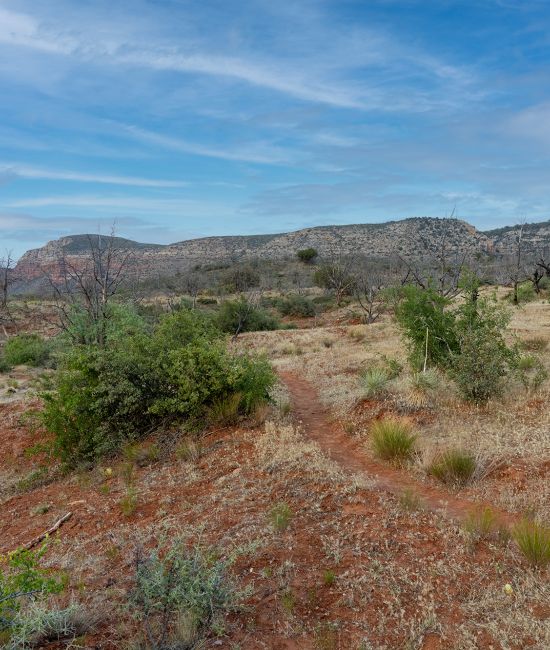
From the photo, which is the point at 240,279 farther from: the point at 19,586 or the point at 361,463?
the point at 19,586

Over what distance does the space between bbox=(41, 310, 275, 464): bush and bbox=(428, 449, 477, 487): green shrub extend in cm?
360

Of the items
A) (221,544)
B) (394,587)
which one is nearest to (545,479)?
(394,587)

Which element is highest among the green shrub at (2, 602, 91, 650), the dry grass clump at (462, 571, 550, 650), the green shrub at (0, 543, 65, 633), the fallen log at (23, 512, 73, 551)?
the green shrub at (0, 543, 65, 633)

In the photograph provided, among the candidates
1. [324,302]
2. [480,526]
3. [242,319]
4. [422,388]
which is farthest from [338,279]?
[480,526]

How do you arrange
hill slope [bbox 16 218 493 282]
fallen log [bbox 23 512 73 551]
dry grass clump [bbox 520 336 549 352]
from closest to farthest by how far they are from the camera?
fallen log [bbox 23 512 73 551] < dry grass clump [bbox 520 336 549 352] < hill slope [bbox 16 218 493 282]

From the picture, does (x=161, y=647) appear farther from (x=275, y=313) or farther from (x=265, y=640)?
(x=275, y=313)

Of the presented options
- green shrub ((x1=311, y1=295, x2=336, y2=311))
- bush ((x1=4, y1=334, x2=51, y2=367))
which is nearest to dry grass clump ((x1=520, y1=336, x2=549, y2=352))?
bush ((x1=4, y1=334, x2=51, y2=367))

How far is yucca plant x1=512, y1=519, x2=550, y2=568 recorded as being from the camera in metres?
4.49

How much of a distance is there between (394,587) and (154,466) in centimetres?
441

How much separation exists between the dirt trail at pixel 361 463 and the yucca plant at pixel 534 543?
2.26 ft

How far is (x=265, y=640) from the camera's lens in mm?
3922

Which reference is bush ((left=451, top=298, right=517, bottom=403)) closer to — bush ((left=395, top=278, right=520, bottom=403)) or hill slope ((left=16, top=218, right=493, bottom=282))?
bush ((left=395, top=278, right=520, bottom=403))

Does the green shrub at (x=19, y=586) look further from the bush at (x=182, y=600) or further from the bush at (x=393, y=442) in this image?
the bush at (x=393, y=442)

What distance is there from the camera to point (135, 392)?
8.75 m
